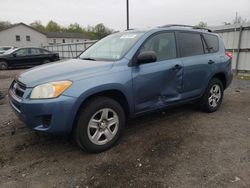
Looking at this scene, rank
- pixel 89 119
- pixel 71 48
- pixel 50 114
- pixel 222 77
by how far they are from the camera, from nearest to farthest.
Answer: pixel 50 114 < pixel 89 119 < pixel 222 77 < pixel 71 48

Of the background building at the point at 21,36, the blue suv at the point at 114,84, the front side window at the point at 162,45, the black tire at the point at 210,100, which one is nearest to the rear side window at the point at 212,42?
the blue suv at the point at 114,84

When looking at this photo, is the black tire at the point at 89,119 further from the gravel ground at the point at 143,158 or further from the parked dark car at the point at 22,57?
the parked dark car at the point at 22,57

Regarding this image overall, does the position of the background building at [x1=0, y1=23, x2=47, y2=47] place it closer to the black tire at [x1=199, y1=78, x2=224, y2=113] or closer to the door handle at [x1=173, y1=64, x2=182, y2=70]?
the black tire at [x1=199, y1=78, x2=224, y2=113]

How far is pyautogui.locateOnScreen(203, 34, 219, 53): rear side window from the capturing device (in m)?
4.82

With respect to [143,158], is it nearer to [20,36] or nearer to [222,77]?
[222,77]

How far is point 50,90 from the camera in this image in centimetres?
289

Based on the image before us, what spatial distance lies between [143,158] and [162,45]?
6.36ft

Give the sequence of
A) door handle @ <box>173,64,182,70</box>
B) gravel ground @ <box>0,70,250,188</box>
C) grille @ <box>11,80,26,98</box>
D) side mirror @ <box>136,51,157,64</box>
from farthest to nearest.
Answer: door handle @ <box>173,64,182,70</box>, side mirror @ <box>136,51,157,64</box>, grille @ <box>11,80,26,98</box>, gravel ground @ <box>0,70,250,188</box>

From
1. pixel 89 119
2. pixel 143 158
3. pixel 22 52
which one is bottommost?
pixel 143 158

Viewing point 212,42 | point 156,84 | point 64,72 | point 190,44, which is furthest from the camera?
point 212,42

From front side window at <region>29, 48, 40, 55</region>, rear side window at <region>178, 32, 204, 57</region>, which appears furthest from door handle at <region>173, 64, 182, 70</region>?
front side window at <region>29, 48, 40, 55</region>

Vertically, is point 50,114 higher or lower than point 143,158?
higher

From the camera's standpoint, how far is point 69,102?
112 inches

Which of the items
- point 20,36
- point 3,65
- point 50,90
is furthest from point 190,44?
point 20,36
